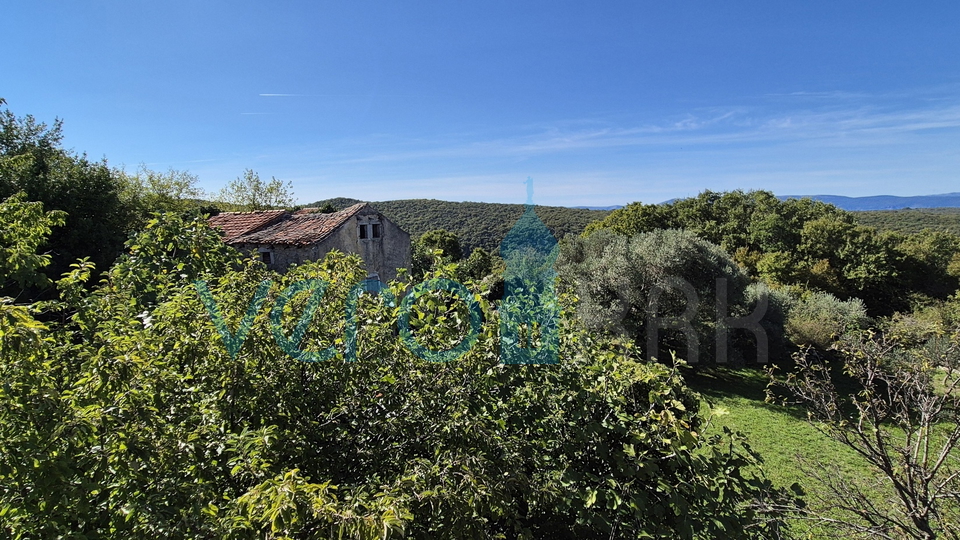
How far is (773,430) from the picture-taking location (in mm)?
12172

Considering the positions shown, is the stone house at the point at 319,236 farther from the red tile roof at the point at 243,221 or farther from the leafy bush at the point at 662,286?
the leafy bush at the point at 662,286

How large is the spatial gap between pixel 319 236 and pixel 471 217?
47940 millimetres

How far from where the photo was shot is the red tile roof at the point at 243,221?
15.5 metres

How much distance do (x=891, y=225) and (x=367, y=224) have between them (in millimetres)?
71013

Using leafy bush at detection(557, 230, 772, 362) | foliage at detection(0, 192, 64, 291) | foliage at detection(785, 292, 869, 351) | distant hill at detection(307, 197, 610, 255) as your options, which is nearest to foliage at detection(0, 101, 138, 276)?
foliage at detection(0, 192, 64, 291)

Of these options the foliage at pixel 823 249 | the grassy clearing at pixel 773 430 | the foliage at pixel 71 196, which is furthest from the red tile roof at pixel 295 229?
the foliage at pixel 823 249

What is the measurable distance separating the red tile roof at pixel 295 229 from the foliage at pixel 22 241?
820cm

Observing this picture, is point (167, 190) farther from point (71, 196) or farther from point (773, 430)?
point (773, 430)

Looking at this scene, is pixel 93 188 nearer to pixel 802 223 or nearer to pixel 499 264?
pixel 499 264

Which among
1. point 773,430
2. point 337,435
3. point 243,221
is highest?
point 243,221

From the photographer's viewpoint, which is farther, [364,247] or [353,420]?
[364,247]

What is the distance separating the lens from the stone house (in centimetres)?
1352

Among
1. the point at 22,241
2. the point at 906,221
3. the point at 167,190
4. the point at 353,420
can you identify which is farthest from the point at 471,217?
the point at 906,221

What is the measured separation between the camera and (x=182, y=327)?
2871mm
